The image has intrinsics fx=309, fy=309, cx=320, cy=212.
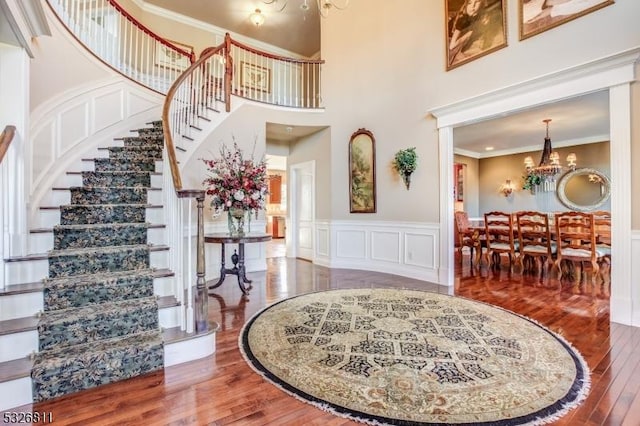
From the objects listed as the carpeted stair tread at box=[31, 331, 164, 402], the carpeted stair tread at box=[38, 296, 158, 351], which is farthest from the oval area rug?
the carpeted stair tread at box=[38, 296, 158, 351]

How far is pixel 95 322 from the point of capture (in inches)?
80.7

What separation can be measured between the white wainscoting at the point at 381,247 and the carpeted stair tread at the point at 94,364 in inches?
146

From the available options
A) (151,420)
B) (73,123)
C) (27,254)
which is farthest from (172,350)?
(73,123)

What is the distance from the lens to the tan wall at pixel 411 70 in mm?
3207

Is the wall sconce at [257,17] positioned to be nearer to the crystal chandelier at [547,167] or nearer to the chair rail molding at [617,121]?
the chair rail molding at [617,121]

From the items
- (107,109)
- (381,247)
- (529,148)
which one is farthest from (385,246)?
(529,148)

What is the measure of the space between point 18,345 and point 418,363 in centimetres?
247

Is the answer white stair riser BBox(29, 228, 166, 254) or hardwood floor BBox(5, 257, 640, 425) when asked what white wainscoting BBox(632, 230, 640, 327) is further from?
white stair riser BBox(29, 228, 166, 254)

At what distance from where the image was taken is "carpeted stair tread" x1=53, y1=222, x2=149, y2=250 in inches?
103

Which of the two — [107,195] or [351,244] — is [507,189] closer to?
[351,244]

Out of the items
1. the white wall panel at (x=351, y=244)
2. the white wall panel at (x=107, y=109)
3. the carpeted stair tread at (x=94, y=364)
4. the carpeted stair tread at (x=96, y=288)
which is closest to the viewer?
the carpeted stair tread at (x=94, y=364)

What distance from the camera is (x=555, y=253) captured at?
16.0 feet

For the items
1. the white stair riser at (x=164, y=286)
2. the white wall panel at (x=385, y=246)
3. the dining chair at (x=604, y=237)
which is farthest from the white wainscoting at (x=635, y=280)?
the white stair riser at (x=164, y=286)

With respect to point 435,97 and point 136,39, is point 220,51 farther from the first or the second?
point 435,97
